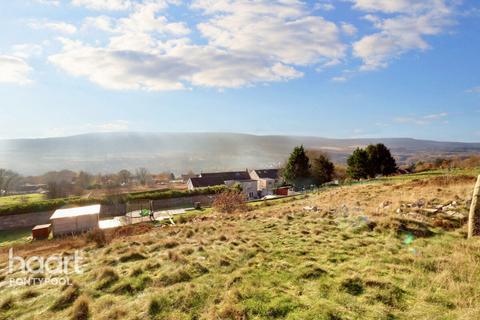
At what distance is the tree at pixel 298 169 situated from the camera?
163ft

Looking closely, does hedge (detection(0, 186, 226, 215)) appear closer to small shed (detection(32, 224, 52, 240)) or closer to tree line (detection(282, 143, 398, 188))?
small shed (detection(32, 224, 52, 240))

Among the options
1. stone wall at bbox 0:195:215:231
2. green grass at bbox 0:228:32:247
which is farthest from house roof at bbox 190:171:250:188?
green grass at bbox 0:228:32:247

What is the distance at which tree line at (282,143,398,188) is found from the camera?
4734cm

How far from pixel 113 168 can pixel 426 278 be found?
676 feet

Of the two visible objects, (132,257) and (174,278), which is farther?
(132,257)

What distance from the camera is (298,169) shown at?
49.6 m

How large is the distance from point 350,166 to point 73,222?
1700 inches

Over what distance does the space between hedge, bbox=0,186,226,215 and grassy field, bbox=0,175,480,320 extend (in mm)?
27433

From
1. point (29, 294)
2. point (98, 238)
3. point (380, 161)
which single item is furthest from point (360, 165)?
point (29, 294)

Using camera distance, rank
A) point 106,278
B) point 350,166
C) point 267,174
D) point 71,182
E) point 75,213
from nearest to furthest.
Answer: point 106,278 < point 75,213 < point 350,166 < point 267,174 < point 71,182

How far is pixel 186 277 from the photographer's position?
8227 millimetres

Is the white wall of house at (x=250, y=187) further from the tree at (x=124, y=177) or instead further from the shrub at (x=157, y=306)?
the shrub at (x=157, y=306)

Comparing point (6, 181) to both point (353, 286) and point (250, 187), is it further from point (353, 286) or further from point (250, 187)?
point (353, 286)

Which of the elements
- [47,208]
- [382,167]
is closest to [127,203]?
[47,208]
